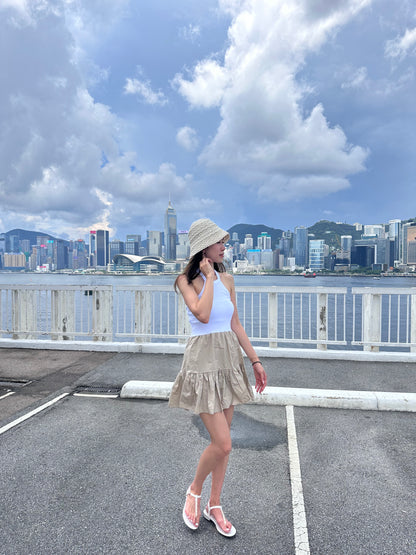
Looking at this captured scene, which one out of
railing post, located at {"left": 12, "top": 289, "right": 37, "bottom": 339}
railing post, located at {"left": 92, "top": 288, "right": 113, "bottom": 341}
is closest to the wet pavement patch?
railing post, located at {"left": 92, "top": 288, "right": 113, "bottom": 341}

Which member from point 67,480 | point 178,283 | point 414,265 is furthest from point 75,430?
point 414,265

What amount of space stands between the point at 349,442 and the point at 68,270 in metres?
173

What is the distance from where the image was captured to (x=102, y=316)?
7.94m

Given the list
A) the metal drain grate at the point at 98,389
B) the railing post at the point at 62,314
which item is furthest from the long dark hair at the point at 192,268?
the railing post at the point at 62,314

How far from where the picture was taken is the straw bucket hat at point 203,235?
7.70ft

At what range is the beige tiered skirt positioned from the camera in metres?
2.24

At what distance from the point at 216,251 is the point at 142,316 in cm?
560

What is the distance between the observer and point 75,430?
3.93 metres

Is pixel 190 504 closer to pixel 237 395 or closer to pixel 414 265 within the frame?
pixel 237 395

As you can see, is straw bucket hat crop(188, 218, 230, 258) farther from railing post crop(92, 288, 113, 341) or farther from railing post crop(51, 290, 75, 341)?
railing post crop(51, 290, 75, 341)

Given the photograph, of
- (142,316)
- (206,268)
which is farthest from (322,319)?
(206,268)

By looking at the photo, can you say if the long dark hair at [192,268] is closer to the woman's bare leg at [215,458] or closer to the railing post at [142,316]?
the woman's bare leg at [215,458]

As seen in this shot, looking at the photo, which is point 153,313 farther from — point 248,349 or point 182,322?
point 248,349

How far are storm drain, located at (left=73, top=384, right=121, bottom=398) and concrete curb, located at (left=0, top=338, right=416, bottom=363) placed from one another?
6.78 feet
